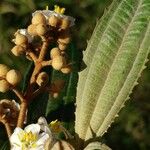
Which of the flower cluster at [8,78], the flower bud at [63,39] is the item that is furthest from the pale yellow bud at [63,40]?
the flower cluster at [8,78]

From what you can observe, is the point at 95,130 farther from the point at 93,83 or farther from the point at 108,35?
the point at 108,35

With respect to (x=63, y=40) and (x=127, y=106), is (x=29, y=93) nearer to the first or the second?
(x=63, y=40)

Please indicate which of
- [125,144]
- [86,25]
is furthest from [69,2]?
[125,144]

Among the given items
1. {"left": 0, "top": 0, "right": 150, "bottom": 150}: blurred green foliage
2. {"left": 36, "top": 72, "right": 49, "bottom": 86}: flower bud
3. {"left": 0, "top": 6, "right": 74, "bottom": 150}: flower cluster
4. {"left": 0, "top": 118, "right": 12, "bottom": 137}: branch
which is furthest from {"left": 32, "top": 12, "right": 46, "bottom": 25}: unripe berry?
{"left": 0, "top": 0, "right": 150, "bottom": 150}: blurred green foliage

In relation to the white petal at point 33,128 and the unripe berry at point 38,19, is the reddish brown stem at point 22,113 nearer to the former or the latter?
the white petal at point 33,128

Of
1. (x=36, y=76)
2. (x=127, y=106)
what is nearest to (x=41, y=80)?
(x=36, y=76)
